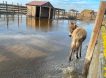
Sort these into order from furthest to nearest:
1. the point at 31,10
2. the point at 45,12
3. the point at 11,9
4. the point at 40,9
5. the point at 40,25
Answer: the point at 11,9
the point at 45,12
the point at 31,10
the point at 40,9
the point at 40,25

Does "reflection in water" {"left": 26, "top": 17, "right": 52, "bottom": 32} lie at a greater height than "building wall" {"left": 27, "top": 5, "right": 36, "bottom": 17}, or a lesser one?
lesser

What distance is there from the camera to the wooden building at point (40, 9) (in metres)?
49.6

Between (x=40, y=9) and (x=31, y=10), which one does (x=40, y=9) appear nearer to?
(x=40, y=9)

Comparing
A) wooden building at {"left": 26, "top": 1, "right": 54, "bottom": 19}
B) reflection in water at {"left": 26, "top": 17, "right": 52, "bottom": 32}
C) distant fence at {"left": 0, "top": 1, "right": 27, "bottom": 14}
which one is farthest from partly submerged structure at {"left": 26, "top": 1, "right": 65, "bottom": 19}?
reflection in water at {"left": 26, "top": 17, "right": 52, "bottom": 32}

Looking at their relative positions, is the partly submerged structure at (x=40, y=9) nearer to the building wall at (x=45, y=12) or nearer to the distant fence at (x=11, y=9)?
the building wall at (x=45, y=12)

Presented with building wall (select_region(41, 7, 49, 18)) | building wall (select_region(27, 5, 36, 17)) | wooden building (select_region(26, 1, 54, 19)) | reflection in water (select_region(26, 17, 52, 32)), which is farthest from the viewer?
building wall (select_region(27, 5, 36, 17))

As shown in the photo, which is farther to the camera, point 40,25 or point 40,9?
point 40,9

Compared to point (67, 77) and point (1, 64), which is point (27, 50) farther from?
point (67, 77)

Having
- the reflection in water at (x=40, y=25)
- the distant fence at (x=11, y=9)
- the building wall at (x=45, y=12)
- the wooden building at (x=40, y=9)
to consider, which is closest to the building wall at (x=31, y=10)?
the wooden building at (x=40, y=9)

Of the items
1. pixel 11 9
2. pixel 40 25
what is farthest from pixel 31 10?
pixel 40 25

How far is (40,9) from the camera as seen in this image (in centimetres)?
4903

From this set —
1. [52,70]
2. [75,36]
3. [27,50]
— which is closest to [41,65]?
Result: [52,70]

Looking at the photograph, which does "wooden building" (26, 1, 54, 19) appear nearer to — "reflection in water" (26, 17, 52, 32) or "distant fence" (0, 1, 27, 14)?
"distant fence" (0, 1, 27, 14)

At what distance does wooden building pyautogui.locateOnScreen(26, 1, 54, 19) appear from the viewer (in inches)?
1953
